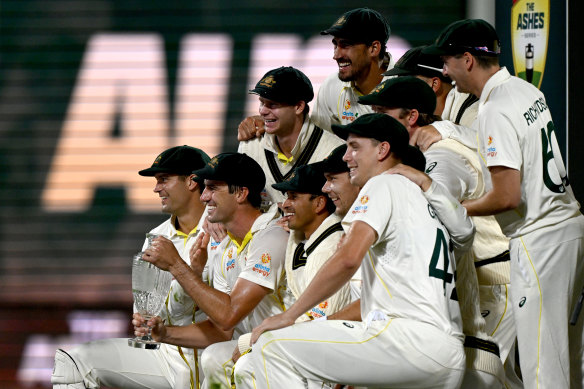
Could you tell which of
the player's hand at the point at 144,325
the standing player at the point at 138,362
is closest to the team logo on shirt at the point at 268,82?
the standing player at the point at 138,362

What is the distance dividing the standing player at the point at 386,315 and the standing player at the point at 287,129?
71.2 inches

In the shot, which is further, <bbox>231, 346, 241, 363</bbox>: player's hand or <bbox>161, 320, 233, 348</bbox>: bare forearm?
<bbox>161, 320, 233, 348</bbox>: bare forearm

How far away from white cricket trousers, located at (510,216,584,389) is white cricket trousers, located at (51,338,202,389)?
6.57 ft

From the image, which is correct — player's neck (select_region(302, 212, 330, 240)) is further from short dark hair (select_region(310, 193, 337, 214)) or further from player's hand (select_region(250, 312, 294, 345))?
player's hand (select_region(250, 312, 294, 345))

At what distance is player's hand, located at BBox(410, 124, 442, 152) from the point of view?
4.21 metres

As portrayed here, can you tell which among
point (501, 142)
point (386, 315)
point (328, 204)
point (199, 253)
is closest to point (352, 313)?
point (386, 315)

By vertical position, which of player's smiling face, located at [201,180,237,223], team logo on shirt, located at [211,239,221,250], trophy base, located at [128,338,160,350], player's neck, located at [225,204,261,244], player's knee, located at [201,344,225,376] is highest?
player's smiling face, located at [201,180,237,223]

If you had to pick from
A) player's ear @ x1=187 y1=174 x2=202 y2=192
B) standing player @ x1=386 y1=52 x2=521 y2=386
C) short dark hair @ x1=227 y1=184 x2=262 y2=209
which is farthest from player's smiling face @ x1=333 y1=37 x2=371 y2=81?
player's ear @ x1=187 y1=174 x2=202 y2=192

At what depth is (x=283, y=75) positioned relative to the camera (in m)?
5.53

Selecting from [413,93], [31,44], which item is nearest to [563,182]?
[413,93]

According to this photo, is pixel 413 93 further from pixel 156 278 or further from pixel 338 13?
pixel 338 13

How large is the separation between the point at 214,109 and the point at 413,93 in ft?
13.8

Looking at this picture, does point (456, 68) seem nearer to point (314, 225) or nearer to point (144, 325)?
point (314, 225)

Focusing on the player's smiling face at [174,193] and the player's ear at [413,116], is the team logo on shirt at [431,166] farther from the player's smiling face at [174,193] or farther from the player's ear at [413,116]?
the player's smiling face at [174,193]
